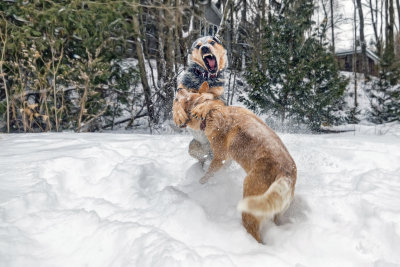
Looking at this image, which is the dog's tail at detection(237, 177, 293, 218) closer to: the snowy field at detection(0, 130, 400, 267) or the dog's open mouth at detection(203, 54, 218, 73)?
the snowy field at detection(0, 130, 400, 267)

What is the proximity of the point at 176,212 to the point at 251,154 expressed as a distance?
54 cm

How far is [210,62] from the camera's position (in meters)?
1.94

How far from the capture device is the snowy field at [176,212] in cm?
120

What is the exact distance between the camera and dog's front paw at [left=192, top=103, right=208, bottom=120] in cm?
173

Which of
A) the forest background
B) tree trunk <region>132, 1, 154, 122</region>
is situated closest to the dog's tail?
the forest background

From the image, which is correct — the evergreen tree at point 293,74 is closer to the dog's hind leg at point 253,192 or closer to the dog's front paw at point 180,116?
the dog's front paw at point 180,116

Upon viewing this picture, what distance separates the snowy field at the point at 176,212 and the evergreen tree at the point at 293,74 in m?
3.35

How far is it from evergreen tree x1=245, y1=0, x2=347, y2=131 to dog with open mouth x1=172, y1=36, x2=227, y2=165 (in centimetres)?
385

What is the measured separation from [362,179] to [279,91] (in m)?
4.08

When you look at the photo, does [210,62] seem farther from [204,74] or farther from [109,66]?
[109,66]

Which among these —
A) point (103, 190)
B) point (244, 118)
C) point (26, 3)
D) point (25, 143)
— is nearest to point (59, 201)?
point (103, 190)

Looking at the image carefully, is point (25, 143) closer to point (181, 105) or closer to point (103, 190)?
point (103, 190)

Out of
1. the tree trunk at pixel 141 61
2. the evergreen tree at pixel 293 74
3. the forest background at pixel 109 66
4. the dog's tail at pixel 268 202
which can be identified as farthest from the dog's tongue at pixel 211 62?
the tree trunk at pixel 141 61

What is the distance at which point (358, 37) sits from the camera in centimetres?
2012
